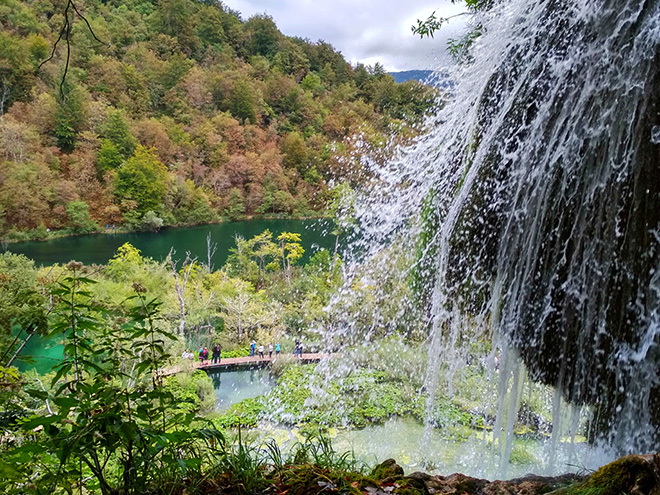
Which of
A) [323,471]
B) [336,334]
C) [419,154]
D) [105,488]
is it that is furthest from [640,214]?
[336,334]

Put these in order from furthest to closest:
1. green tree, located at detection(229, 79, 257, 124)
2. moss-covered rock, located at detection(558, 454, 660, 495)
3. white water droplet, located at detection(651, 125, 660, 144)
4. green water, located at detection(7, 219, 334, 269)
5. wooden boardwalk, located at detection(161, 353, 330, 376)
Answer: green tree, located at detection(229, 79, 257, 124)
green water, located at detection(7, 219, 334, 269)
wooden boardwalk, located at detection(161, 353, 330, 376)
white water droplet, located at detection(651, 125, 660, 144)
moss-covered rock, located at detection(558, 454, 660, 495)

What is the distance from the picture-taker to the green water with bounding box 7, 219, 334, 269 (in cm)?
1872

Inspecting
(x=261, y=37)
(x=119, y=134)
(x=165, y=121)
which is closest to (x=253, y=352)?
(x=119, y=134)

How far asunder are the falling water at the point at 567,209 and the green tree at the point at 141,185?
2584cm

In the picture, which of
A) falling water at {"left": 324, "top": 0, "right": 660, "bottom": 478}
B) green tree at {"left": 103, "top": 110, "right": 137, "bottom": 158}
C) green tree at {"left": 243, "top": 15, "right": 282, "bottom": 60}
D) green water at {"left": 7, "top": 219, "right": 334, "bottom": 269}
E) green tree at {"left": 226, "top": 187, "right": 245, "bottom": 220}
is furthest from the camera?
green tree at {"left": 243, "top": 15, "right": 282, "bottom": 60}

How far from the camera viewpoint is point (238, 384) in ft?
30.3

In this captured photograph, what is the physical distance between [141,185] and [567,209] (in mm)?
26906

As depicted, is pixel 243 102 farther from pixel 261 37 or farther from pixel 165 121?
pixel 261 37

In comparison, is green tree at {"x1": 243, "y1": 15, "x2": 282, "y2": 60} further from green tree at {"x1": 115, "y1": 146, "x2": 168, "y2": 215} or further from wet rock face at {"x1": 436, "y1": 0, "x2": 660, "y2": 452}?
wet rock face at {"x1": 436, "y1": 0, "x2": 660, "y2": 452}

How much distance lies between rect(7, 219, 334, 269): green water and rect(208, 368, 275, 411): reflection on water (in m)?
8.98

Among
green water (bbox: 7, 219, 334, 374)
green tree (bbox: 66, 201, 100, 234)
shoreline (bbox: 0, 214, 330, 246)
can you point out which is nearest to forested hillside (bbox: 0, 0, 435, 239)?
green tree (bbox: 66, 201, 100, 234)

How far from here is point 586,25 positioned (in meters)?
1.70

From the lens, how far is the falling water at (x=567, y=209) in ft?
5.15

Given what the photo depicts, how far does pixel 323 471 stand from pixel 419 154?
2.48m
